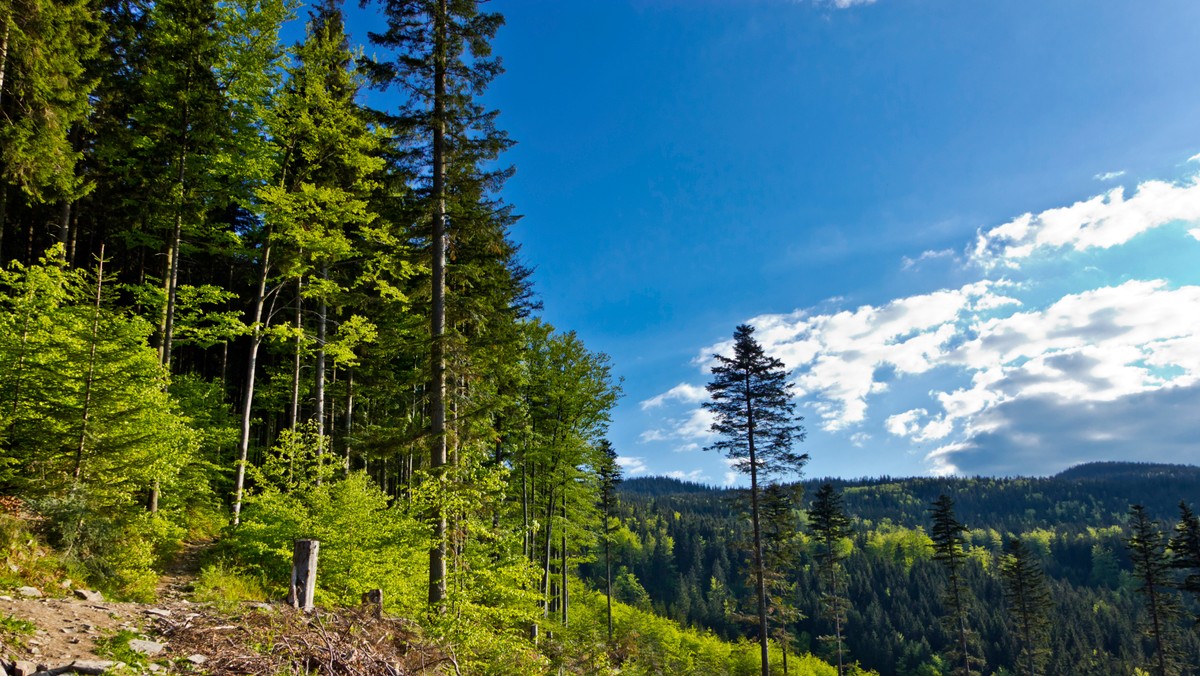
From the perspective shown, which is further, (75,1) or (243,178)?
(243,178)

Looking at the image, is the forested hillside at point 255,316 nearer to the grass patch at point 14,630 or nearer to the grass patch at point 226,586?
the grass patch at point 226,586

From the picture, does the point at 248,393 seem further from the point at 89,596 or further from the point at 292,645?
the point at 292,645

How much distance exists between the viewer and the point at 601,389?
2520 centimetres

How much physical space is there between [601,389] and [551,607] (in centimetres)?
1676

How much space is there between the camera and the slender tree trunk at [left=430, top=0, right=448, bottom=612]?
434 inches

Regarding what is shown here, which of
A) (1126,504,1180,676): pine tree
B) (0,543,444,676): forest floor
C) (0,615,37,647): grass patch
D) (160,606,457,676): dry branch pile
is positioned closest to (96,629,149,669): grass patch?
(0,543,444,676): forest floor

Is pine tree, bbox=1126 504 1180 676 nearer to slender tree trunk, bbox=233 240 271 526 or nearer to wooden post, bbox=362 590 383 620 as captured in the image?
wooden post, bbox=362 590 383 620

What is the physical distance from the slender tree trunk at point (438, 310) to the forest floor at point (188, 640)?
7.72 feet

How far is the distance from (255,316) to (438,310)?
18.1 feet

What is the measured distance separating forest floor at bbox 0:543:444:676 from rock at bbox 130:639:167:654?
10 mm

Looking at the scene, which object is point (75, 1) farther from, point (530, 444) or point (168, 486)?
point (530, 444)

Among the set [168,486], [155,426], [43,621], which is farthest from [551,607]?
[43,621]

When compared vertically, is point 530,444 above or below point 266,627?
above

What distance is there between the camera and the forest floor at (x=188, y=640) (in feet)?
18.1
